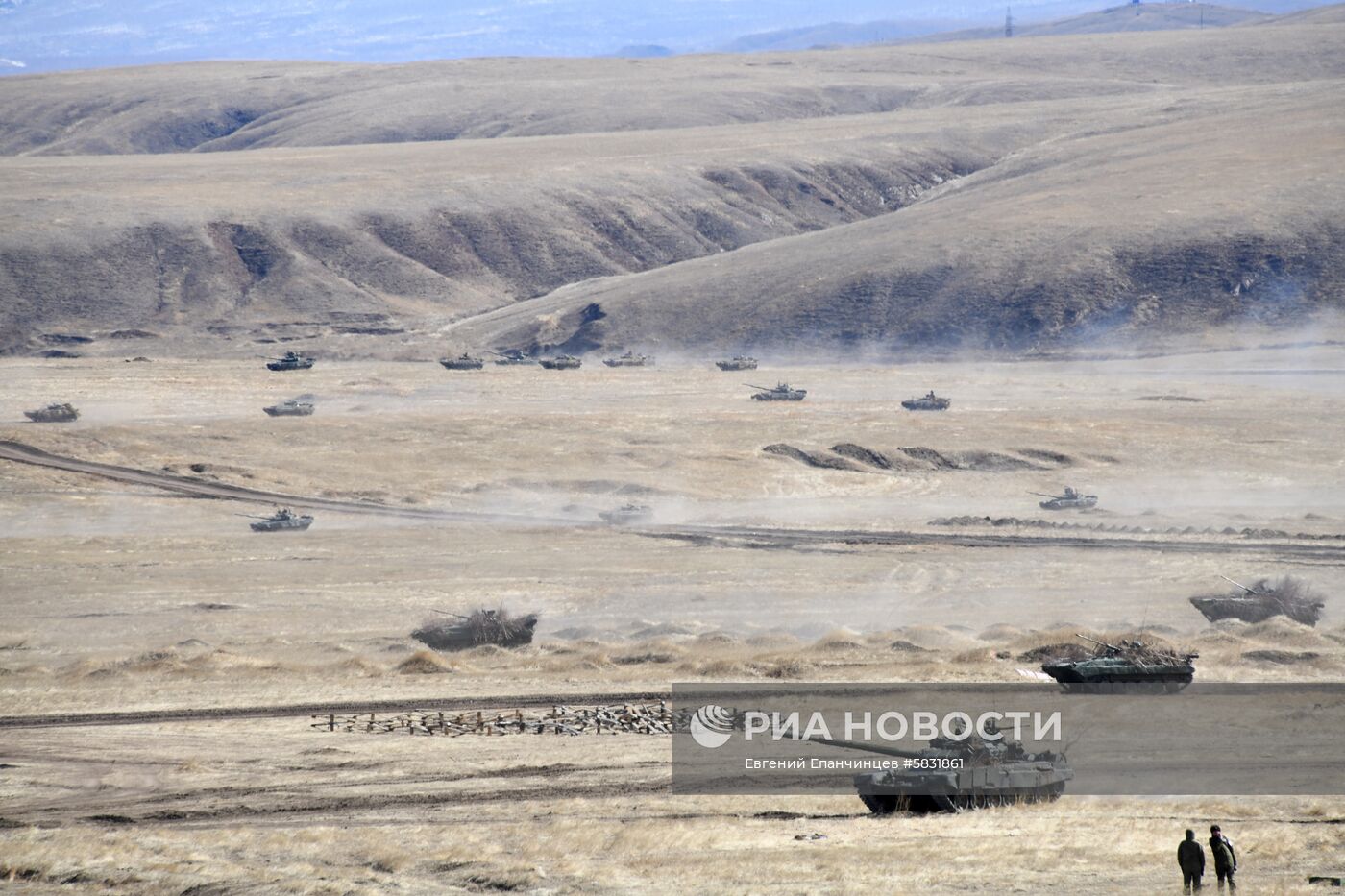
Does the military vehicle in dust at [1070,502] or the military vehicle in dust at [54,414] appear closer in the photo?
the military vehicle in dust at [1070,502]

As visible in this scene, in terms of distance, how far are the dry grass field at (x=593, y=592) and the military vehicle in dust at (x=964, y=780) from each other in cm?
40

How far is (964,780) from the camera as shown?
21016 mm

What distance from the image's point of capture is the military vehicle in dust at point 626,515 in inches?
2034

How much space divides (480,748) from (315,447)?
4092 centimetres

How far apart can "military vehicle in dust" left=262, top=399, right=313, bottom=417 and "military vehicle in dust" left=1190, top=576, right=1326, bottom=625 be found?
143ft

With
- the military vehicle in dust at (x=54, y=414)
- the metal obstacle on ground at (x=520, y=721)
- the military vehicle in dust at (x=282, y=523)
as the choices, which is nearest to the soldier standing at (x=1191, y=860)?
the metal obstacle on ground at (x=520, y=721)

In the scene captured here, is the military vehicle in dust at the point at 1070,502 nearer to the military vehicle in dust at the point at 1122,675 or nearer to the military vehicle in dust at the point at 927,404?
the military vehicle in dust at the point at 927,404

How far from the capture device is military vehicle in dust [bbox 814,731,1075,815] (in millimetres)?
20969

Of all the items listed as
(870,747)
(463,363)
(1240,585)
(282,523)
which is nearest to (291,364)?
(463,363)

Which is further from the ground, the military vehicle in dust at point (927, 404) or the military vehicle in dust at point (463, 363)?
the military vehicle in dust at point (927, 404)

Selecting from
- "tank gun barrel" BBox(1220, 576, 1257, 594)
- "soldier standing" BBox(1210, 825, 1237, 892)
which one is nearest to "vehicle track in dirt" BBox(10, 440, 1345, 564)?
"tank gun barrel" BBox(1220, 576, 1257, 594)

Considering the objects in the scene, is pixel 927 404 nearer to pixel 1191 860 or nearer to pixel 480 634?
pixel 480 634

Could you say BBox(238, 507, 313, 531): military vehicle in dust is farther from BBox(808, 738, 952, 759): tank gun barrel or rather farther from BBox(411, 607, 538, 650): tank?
BBox(808, 738, 952, 759): tank gun barrel

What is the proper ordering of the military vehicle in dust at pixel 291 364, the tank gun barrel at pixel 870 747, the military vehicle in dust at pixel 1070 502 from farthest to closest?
1. the military vehicle in dust at pixel 291 364
2. the military vehicle in dust at pixel 1070 502
3. the tank gun barrel at pixel 870 747
